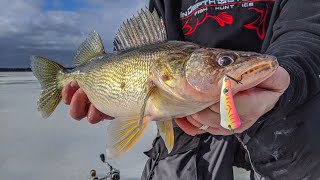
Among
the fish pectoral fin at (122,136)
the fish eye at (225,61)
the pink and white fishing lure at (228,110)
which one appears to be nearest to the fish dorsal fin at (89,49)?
the fish pectoral fin at (122,136)

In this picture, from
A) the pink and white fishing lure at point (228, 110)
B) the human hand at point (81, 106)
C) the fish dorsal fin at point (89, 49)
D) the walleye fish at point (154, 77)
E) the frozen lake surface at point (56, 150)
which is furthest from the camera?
the frozen lake surface at point (56, 150)

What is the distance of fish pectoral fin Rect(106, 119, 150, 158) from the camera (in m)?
1.66

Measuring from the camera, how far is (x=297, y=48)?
5.52 feet

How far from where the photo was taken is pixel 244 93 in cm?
127

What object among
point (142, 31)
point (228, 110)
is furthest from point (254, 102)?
point (142, 31)

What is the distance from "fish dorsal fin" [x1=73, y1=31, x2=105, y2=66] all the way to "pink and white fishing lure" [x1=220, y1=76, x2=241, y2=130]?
1.36 metres

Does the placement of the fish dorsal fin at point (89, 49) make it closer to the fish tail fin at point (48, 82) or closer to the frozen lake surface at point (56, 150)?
the fish tail fin at point (48, 82)

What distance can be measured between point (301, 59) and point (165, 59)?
60cm

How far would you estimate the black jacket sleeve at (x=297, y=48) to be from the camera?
1.55 m

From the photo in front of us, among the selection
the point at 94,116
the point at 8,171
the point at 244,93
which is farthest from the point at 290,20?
the point at 8,171

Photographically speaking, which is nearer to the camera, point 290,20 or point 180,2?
point 290,20

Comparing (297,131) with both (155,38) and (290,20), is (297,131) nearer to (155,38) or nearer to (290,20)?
(290,20)

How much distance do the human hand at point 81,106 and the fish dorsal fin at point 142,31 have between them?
1.35ft

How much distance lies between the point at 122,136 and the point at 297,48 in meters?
0.89
